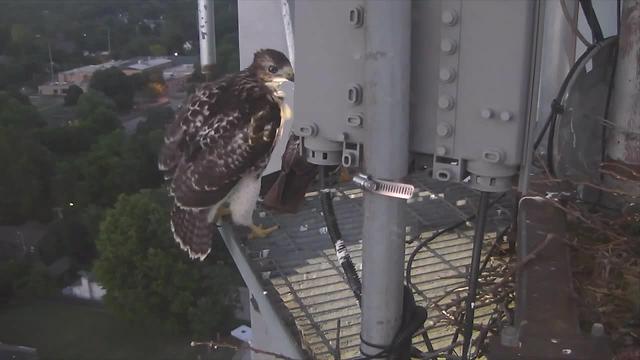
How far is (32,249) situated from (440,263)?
26.9 feet

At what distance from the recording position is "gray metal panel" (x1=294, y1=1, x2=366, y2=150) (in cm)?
91

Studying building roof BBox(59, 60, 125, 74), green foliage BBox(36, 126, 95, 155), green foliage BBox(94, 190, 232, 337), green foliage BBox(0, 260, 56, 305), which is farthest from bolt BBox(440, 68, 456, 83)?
green foliage BBox(36, 126, 95, 155)

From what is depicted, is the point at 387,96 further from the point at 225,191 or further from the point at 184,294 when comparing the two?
the point at 184,294

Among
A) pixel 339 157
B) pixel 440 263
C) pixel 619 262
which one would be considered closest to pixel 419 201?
pixel 440 263

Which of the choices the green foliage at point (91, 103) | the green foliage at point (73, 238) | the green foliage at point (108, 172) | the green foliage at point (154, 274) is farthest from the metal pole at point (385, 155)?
the green foliage at point (73, 238)

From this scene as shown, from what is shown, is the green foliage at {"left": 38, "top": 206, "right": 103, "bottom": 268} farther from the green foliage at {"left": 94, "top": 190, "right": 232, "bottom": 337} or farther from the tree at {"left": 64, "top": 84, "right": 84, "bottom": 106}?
the tree at {"left": 64, "top": 84, "right": 84, "bottom": 106}

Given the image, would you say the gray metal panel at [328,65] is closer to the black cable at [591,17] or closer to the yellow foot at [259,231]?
the black cable at [591,17]

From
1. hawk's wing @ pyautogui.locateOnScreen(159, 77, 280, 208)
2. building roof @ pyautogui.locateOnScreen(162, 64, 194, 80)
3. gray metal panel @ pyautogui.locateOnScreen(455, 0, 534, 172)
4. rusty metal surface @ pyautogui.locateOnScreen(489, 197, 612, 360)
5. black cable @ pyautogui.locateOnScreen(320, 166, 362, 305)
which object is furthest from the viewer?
building roof @ pyautogui.locateOnScreen(162, 64, 194, 80)

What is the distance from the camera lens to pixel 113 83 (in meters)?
8.25

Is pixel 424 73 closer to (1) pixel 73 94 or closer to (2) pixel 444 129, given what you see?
(2) pixel 444 129

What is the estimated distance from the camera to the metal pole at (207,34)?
3338mm

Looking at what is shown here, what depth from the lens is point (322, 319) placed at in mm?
1535

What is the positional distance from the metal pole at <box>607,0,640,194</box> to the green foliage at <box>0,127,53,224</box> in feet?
27.1

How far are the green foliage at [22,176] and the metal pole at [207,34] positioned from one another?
5.74 metres
